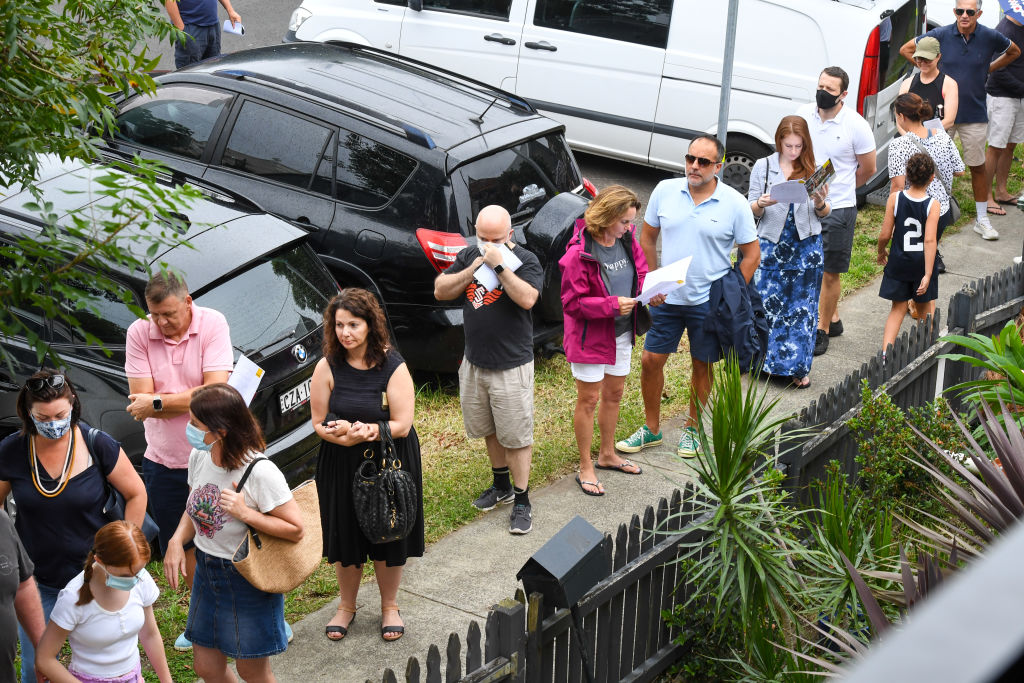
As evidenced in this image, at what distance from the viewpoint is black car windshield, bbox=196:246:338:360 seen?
17.5ft

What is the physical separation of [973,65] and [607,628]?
8042 millimetres

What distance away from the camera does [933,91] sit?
31.0ft

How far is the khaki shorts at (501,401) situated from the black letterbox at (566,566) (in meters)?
1.72

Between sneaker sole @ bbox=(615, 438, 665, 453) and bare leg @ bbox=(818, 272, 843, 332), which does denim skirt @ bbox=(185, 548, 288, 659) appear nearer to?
sneaker sole @ bbox=(615, 438, 665, 453)

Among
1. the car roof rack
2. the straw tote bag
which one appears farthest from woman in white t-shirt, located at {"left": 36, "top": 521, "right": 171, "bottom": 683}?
the car roof rack

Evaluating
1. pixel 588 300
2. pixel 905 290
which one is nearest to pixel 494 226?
pixel 588 300

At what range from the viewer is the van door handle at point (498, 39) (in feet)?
35.6

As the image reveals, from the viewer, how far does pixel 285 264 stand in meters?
5.73

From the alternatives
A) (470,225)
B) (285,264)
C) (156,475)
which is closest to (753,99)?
(470,225)

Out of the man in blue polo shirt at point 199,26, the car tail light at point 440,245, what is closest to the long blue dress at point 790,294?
the car tail light at point 440,245

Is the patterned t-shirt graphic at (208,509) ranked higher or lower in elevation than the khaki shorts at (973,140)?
lower

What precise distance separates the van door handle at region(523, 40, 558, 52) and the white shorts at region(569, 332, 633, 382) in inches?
210

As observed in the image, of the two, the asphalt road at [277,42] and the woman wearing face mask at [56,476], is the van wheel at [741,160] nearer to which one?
the asphalt road at [277,42]

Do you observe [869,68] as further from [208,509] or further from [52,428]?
[52,428]
